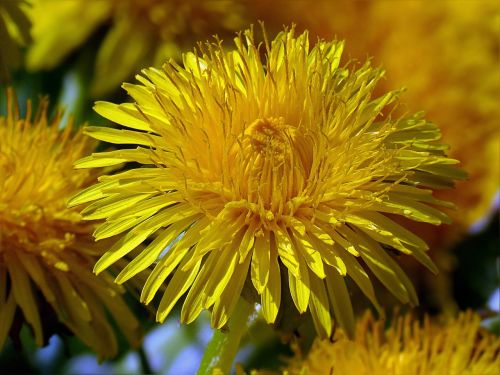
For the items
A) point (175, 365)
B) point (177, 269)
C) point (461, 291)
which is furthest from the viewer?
point (461, 291)

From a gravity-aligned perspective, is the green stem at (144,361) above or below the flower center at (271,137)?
below

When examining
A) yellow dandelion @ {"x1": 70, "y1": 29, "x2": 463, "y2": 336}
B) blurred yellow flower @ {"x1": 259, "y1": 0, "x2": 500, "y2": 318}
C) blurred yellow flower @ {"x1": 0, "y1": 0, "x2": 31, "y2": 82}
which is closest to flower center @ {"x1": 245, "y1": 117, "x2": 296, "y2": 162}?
yellow dandelion @ {"x1": 70, "y1": 29, "x2": 463, "y2": 336}

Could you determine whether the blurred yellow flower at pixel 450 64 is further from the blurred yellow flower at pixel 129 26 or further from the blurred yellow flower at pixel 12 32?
the blurred yellow flower at pixel 12 32

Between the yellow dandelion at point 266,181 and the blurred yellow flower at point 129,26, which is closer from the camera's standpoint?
the yellow dandelion at point 266,181

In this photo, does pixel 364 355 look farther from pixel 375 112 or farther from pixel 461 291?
pixel 461 291

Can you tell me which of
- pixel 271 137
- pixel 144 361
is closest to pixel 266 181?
pixel 271 137

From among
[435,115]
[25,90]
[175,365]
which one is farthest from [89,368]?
[435,115]

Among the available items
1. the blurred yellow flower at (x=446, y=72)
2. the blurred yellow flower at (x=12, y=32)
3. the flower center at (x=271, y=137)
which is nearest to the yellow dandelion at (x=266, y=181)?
the flower center at (x=271, y=137)
